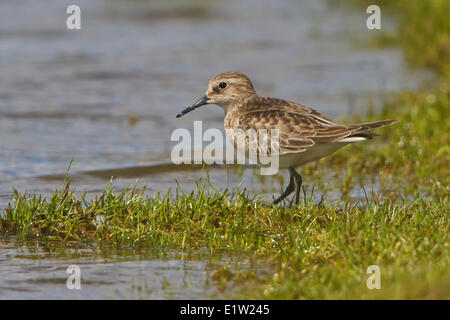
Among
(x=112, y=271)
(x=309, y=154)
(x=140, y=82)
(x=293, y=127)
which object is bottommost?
(x=112, y=271)

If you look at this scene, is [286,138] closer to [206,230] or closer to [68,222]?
[206,230]

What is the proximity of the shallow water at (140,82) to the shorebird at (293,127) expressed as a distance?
1.26 metres

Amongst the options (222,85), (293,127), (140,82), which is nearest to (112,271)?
(293,127)

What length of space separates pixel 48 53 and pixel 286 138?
1127cm

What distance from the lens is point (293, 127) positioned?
349 inches

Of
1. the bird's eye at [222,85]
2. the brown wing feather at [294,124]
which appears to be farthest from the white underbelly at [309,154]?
the bird's eye at [222,85]

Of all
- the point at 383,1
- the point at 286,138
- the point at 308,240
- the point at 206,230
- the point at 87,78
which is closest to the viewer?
the point at 308,240

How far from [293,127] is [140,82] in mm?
8645

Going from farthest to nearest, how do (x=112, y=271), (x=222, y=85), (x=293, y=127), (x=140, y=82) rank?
(x=140, y=82) → (x=222, y=85) → (x=293, y=127) → (x=112, y=271)

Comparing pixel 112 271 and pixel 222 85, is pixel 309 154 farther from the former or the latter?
pixel 112 271

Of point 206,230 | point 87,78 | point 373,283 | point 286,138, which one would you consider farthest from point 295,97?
point 373,283

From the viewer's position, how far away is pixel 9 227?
8.25 m
